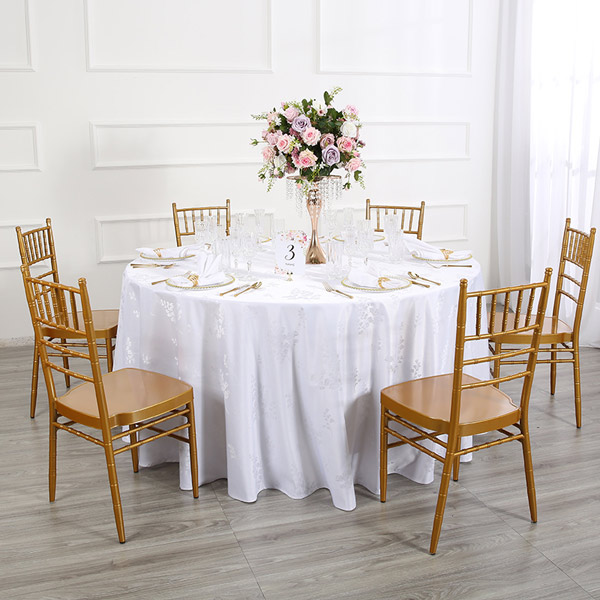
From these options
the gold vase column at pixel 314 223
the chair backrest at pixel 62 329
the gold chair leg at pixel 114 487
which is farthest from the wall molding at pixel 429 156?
the gold chair leg at pixel 114 487

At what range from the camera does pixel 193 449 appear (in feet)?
9.84

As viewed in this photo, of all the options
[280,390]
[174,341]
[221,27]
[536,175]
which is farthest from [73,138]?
[536,175]

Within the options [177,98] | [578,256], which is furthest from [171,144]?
[578,256]

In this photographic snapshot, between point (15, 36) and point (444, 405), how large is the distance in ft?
11.9

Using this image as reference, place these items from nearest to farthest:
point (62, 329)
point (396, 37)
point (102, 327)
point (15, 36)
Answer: point (62, 329) → point (102, 327) → point (15, 36) → point (396, 37)

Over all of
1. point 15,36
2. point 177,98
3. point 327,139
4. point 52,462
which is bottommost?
point 52,462

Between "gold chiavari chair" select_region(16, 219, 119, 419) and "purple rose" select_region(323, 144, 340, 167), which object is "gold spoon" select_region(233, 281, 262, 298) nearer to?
"purple rose" select_region(323, 144, 340, 167)

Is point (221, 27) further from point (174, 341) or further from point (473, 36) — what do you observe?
point (174, 341)

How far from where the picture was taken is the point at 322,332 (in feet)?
9.37

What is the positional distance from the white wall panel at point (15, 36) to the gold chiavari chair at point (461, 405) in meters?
3.33

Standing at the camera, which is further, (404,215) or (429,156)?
(429,156)

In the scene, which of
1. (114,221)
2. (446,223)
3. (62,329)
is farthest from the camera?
(446,223)

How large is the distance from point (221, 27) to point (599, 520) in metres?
3.78

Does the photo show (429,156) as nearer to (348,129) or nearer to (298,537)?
(348,129)
